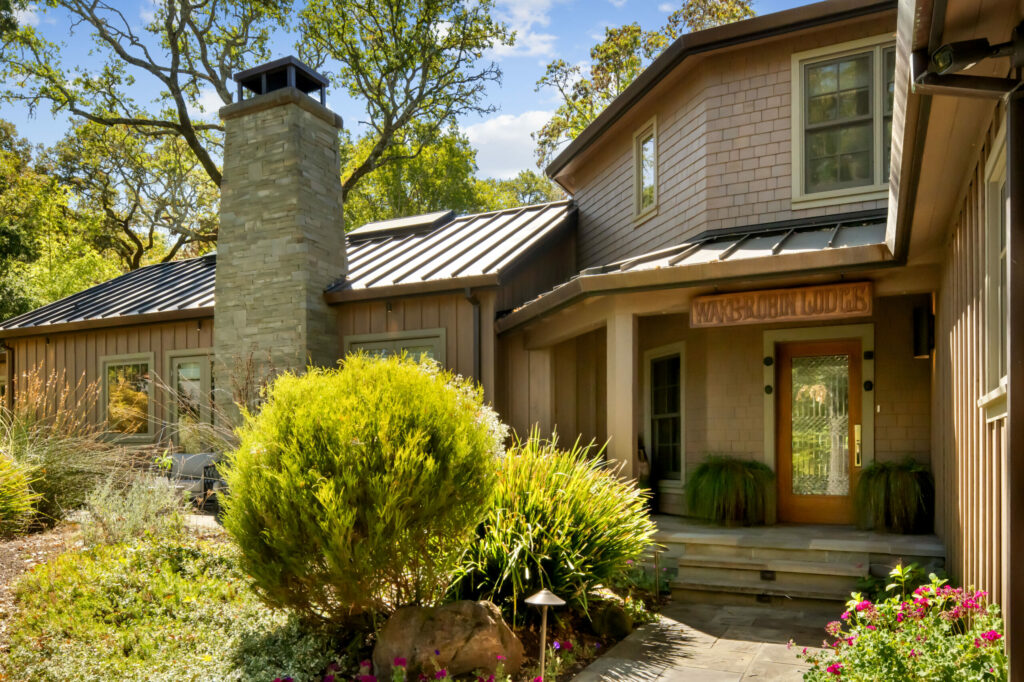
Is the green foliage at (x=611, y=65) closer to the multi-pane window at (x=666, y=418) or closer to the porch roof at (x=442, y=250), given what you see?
the porch roof at (x=442, y=250)

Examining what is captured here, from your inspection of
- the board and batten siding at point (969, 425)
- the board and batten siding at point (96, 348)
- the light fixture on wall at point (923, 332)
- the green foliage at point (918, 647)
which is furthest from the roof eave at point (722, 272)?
the board and batten siding at point (96, 348)

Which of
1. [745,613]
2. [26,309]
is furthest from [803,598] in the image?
[26,309]

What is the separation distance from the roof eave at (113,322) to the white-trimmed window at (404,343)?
2455 mm

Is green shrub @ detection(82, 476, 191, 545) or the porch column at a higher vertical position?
the porch column

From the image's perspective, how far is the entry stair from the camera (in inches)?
234

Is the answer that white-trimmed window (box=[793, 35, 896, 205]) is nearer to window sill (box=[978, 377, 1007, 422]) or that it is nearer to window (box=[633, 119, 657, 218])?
window (box=[633, 119, 657, 218])

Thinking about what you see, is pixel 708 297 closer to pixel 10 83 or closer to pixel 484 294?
pixel 484 294

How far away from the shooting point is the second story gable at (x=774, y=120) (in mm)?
7754

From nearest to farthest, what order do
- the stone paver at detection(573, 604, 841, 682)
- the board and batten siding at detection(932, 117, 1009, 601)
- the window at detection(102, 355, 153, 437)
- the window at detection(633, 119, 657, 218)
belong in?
the board and batten siding at detection(932, 117, 1009, 601)
the stone paver at detection(573, 604, 841, 682)
the window at detection(633, 119, 657, 218)
the window at detection(102, 355, 153, 437)

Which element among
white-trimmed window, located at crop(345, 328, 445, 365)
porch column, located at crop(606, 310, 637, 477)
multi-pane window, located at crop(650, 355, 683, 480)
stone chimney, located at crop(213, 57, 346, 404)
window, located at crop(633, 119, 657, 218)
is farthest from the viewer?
stone chimney, located at crop(213, 57, 346, 404)

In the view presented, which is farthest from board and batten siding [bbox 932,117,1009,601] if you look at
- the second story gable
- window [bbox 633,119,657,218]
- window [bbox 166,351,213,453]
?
window [bbox 166,351,213,453]

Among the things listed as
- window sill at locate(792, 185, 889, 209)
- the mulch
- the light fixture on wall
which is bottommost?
the mulch

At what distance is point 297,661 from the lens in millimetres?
4242

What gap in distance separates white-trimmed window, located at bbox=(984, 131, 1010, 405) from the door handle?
3.97 meters
